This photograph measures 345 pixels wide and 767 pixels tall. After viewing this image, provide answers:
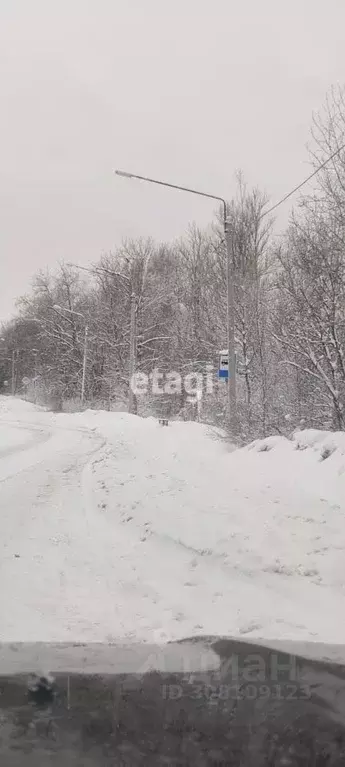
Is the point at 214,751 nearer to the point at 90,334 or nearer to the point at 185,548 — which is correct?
the point at 185,548

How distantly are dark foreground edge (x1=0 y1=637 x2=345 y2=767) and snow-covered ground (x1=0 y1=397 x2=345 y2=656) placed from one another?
1.38 feet

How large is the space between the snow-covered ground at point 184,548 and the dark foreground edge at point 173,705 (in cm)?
42

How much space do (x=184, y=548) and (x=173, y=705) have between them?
12.9 feet

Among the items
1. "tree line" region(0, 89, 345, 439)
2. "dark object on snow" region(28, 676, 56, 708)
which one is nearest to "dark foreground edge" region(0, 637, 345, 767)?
"dark object on snow" region(28, 676, 56, 708)

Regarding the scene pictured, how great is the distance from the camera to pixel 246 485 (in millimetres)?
9852

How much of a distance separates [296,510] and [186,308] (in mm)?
37531

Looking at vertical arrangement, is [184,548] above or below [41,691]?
above

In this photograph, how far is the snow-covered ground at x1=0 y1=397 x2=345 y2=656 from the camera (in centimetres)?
533

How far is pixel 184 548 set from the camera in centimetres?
755

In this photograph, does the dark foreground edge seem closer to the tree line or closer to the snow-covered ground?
the snow-covered ground

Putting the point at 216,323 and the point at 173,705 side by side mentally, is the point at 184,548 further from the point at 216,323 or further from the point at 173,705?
the point at 216,323

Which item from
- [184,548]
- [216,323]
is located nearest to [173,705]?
[184,548]

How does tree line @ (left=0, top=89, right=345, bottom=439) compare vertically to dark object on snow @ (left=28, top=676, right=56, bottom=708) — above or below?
above

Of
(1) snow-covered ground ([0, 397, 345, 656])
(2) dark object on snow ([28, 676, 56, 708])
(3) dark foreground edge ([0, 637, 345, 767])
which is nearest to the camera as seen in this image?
(3) dark foreground edge ([0, 637, 345, 767])
